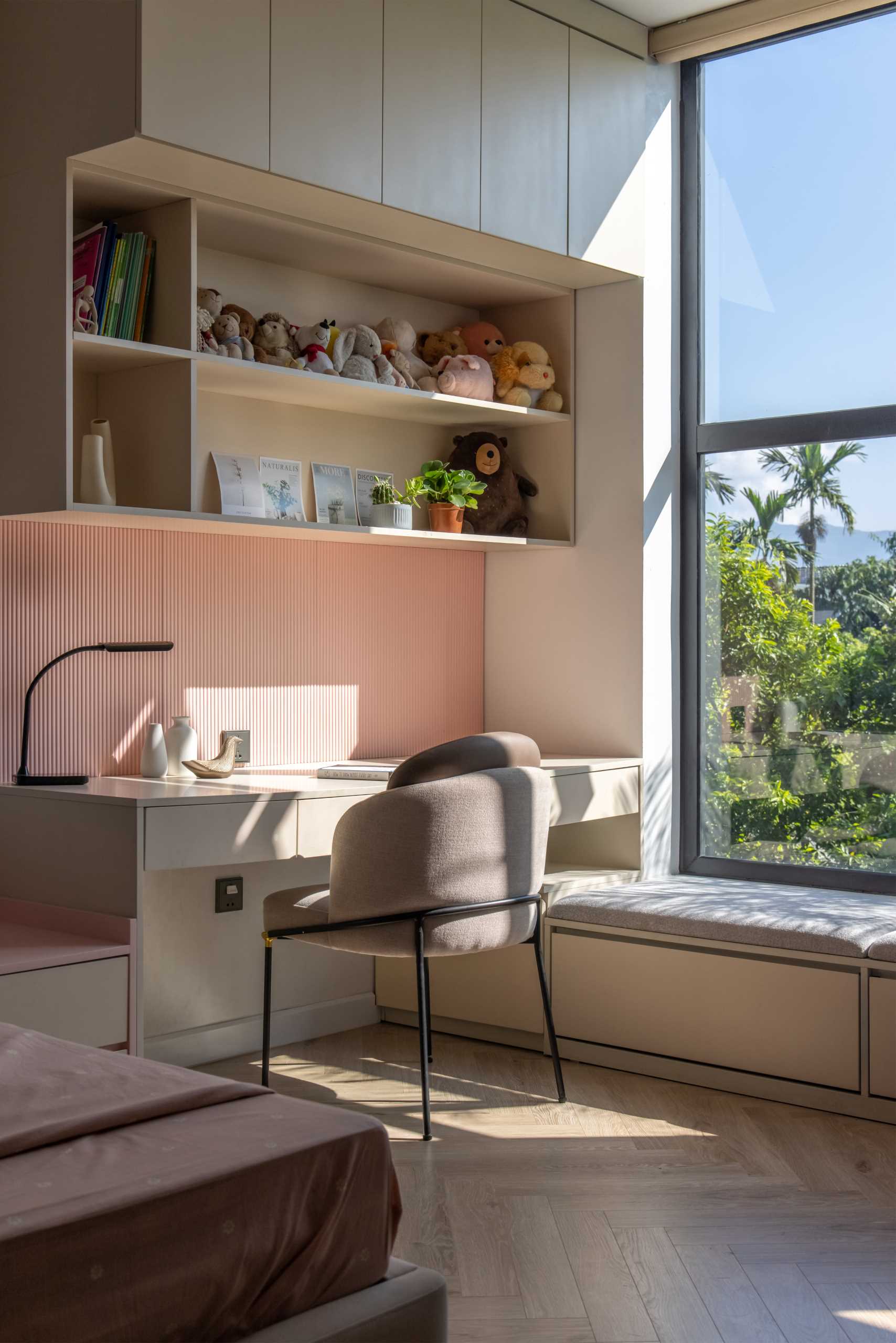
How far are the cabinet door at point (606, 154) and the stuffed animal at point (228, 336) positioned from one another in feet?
3.45

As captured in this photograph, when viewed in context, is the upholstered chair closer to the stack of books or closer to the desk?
the desk

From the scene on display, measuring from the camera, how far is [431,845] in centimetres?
298

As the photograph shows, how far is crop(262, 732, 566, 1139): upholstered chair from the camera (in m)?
2.99

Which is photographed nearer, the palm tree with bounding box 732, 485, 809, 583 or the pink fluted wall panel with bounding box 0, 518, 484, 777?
the pink fluted wall panel with bounding box 0, 518, 484, 777

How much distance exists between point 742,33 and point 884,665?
1891 mm

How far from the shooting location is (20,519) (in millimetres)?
3227

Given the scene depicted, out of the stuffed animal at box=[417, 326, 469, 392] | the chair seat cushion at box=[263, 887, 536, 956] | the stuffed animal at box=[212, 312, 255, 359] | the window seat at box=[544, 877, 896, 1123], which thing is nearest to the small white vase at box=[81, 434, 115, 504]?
the stuffed animal at box=[212, 312, 255, 359]

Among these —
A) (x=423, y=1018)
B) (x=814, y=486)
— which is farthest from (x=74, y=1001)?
(x=814, y=486)

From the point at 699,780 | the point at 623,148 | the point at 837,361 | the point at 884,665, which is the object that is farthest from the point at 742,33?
the point at 699,780

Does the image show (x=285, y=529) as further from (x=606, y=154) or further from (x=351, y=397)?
(x=606, y=154)

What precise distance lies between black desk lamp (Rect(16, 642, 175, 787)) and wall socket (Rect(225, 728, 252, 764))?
1.66 feet

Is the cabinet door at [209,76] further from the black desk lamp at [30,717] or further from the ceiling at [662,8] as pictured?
the ceiling at [662,8]

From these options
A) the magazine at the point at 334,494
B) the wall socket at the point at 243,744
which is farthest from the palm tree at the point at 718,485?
the wall socket at the point at 243,744

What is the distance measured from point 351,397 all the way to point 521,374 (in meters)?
0.67
